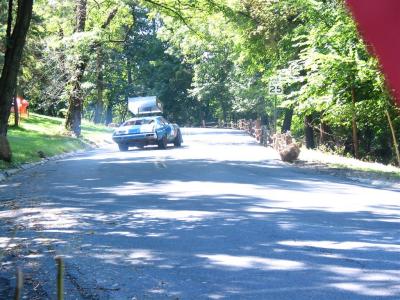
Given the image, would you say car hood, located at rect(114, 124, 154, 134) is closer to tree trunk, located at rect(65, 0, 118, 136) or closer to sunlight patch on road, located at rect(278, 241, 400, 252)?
tree trunk, located at rect(65, 0, 118, 136)

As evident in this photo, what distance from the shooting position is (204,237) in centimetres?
754

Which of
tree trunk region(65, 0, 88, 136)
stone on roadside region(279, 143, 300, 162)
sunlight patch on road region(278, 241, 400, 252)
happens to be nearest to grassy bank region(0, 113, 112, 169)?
tree trunk region(65, 0, 88, 136)

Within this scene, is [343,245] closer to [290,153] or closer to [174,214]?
[174,214]

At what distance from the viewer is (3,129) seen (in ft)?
58.2

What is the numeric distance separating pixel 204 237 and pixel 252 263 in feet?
4.84

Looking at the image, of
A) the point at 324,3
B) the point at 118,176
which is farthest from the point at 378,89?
the point at 118,176

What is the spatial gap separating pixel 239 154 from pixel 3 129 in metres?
9.72

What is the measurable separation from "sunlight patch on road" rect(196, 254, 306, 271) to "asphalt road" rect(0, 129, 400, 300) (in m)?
0.02

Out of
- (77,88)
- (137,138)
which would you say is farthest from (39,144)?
(77,88)

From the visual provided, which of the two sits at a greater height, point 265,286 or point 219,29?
point 219,29

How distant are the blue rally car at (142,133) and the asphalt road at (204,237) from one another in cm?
1146

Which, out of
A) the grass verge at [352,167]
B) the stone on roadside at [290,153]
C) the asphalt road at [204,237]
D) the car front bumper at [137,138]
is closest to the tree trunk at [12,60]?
the asphalt road at [204,237]

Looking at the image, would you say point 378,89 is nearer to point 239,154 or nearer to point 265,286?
point 239,154

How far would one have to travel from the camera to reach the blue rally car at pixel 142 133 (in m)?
26.1
